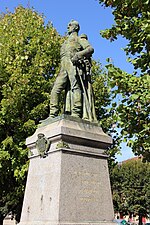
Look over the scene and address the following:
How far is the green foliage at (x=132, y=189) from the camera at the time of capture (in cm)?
4553

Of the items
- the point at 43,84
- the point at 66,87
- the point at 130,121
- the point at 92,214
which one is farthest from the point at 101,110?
the point at 92,214

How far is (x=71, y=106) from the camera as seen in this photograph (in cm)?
957

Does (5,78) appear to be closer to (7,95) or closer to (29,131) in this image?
(7,95)


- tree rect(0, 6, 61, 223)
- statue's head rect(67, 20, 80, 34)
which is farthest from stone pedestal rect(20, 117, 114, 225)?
tree rect(0, 6, 61, 223)

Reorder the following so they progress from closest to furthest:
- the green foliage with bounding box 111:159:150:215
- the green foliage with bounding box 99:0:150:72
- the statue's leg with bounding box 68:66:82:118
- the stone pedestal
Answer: the stone pedestal
the statue's leg with bounding box 68:66:82:118
the green foliage with bounding box 99:0:150:72
the green foliage with bounding box 111:159:150:215

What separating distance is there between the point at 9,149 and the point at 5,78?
3.60 meters

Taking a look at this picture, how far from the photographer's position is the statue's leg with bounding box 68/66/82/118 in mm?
9406

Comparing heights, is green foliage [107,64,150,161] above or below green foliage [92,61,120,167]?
below

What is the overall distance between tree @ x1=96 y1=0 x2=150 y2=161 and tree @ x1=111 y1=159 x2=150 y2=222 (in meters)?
32.8

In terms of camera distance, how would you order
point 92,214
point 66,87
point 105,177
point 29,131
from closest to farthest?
point 92,214
point 105,177
point 66,87
point 29,131

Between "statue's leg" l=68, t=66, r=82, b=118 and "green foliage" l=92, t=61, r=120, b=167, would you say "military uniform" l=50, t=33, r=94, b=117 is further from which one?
"green foliage" l=92, t=61, r=120, b=167

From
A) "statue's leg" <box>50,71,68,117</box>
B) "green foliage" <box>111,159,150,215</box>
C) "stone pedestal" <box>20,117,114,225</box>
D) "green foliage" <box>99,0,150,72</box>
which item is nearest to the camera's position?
"stone pedestal" <box>20,117,114,225</box>

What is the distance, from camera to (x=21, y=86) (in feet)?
59.1

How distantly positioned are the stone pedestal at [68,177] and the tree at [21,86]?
816 centimetres
